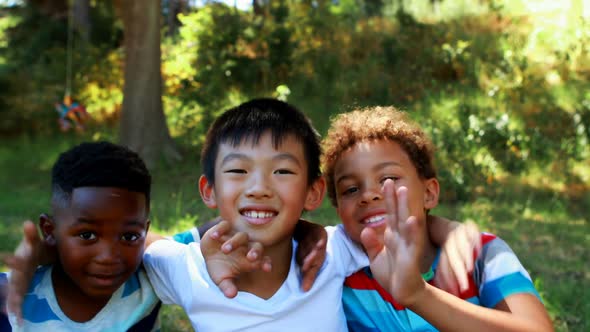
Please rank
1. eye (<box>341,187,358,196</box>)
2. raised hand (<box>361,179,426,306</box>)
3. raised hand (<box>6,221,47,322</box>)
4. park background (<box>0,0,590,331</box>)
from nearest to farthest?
raised hand (<box>361,179,426,306</box>)
raised hand (<box>6,221,47,322</box>)
eye (<box>341,187,358,196</box>)
park background (<box>0,0,590,331</box>)

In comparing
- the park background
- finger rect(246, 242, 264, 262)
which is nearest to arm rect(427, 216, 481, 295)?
finger rect(246, 242, 264, 262)

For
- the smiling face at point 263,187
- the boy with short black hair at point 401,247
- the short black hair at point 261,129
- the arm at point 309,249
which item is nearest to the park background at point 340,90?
the boy with short black hair at point 401,247

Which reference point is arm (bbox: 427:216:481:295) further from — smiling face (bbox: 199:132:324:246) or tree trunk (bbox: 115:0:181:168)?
tree trunk (bbox: 115:0:181:168)

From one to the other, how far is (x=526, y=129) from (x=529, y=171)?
0.68 m

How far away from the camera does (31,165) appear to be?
9211 mm

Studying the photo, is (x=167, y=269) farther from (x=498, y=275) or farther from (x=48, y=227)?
(x=498, y=275)

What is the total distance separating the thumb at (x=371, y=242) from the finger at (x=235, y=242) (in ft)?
1.29

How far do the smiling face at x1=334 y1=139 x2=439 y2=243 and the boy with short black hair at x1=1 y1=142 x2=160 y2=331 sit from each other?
730 mm

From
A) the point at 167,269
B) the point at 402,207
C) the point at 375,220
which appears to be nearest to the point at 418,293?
the point at 402,207

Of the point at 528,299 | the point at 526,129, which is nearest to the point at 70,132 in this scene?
the point at 526,129

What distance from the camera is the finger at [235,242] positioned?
1.86 metres

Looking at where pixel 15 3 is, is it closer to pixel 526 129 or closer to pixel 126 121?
pixel 126 121

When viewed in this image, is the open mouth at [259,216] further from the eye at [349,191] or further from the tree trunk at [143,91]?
the tree trunk at [143,91]

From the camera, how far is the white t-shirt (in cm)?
191
